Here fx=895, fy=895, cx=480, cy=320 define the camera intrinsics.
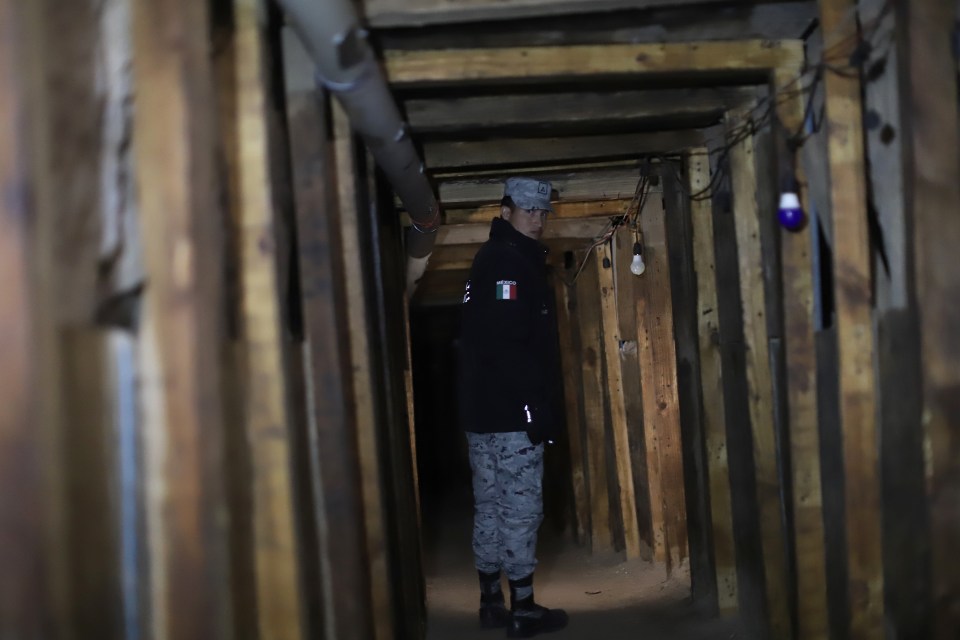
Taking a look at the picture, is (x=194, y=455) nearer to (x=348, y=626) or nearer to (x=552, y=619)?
(x=348, y=626)

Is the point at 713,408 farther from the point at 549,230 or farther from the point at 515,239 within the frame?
the point at 549,230

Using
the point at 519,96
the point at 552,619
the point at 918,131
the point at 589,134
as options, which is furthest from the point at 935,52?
the point at 552,619

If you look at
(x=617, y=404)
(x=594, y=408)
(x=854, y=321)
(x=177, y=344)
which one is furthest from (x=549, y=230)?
(x=177, y=344)

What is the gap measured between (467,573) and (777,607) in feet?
8.65

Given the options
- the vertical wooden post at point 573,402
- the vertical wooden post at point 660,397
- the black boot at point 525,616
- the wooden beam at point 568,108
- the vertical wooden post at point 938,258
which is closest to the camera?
the vertical wooden post at point 938,258

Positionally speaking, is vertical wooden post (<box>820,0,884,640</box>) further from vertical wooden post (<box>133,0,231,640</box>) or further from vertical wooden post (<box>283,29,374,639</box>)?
vertical wooden post (<box>133,0,231,640</box>)

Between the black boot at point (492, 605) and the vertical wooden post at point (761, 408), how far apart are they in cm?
126

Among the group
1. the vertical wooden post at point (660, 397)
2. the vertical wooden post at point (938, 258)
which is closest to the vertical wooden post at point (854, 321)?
Result: the vertical wooden post at point (938, 258)

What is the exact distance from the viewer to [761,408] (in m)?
3.12

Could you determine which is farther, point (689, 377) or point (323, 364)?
point (689, 377)

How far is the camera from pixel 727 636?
355cm

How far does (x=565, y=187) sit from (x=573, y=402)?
A: 2167mm

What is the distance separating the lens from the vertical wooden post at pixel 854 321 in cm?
243

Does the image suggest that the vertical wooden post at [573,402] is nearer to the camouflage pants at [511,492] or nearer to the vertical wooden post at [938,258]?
the camouflage pants at [511,492]
